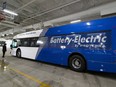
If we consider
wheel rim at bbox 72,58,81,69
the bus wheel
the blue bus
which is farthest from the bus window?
wheel rim at bbox 72,58,81,69

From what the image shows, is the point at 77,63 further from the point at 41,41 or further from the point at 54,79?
the point at 41,41

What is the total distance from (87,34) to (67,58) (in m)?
1.71

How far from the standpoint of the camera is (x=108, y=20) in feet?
12.3

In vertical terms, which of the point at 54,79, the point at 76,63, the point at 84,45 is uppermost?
the point at 84,45

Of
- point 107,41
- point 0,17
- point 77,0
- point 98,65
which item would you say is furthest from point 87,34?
point 0,17

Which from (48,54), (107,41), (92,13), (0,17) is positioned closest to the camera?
(107,41)

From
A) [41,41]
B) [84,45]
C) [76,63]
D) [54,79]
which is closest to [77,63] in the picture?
[76,63]

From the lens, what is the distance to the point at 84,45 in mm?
4348

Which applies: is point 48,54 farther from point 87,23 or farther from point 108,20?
point 108,20

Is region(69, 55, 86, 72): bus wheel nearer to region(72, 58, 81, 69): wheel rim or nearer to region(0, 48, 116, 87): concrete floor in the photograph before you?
region(72, 58, 81, 69): wheel rim

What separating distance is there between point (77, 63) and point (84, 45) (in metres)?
1.07

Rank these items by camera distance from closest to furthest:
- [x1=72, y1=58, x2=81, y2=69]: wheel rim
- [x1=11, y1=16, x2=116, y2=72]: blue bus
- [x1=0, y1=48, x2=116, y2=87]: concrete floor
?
[x1=0, y1=48, x2=116, y2=87]: concrete floor
[x1=11, y1=16, x2=116, y2=72]: blue bus
[x1=72, y1=58, x2=81, y2=69]: wheel rim

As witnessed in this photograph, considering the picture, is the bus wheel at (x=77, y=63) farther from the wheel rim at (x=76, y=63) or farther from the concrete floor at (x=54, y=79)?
the concrete floor at (x=54, y=79)

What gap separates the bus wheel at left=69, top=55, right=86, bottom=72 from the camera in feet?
14.2
